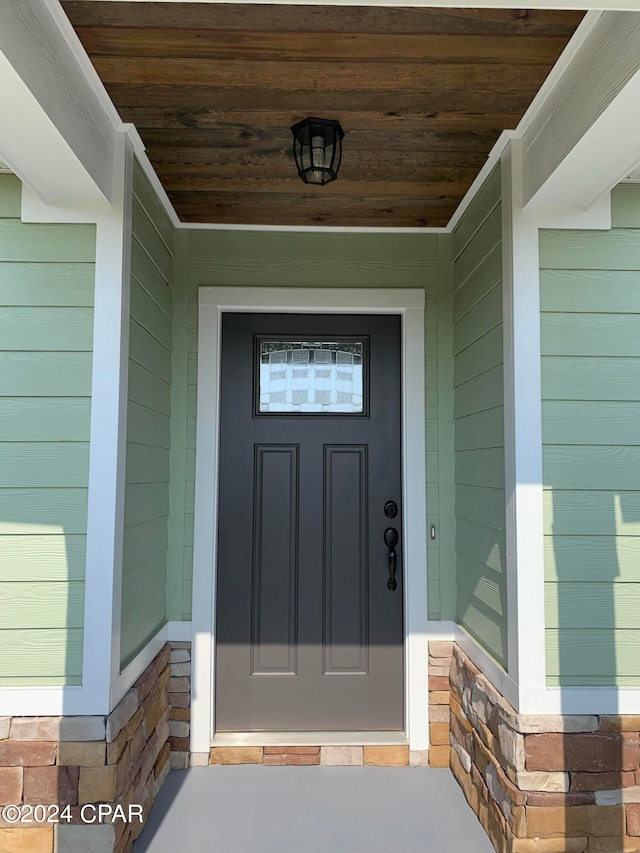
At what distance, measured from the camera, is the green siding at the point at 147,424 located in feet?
7.15

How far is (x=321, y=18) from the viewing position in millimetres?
1567

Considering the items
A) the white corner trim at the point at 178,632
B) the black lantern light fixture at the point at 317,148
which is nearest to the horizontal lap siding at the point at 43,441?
the black lantern light fixture at the point at 317,148

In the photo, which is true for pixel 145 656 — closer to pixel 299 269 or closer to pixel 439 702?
pixel 439 702

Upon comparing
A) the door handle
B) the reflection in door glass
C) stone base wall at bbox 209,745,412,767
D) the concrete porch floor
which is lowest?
the concrete porch floor

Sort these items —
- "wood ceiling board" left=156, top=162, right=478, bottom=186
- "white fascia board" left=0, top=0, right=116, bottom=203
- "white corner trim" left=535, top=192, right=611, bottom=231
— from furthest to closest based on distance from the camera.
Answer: "wood ceiling board" left=156, top=162, right=478, bottom=186, "white corner trim" left=535, top=192, right=611, bottom=231, "white fascia board" left=0, top=0, right=116, bottom=203

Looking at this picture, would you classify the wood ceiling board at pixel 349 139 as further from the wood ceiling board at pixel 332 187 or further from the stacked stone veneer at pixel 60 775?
the stacked stone veneer at pixel 60 775

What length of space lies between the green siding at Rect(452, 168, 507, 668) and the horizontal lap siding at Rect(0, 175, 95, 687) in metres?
1.41

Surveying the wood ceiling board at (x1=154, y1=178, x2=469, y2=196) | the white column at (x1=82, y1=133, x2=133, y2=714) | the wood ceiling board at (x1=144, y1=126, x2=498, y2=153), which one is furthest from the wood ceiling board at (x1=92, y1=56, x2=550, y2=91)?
the wood ceiling board at (x1=154, y1=178, x2=469, y2=196)

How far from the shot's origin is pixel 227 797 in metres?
2.47

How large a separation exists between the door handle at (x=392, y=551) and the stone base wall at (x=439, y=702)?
0.31 meters

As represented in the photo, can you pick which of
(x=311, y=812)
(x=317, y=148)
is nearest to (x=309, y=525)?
(x=311, y=812)

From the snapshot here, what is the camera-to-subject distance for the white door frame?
2770mm

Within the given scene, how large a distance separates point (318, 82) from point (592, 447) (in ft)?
4.69

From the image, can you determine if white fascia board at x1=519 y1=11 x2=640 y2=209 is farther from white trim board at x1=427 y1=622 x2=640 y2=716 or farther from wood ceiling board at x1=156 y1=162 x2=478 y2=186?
white trim board at x1=427 y1=622 x2=640 y2=716
